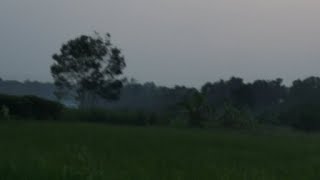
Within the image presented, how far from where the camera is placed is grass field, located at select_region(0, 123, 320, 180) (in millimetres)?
8633

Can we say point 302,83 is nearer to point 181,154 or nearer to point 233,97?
point 233,97

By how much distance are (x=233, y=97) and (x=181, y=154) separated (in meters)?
40.9

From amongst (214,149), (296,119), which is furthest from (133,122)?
(214,149)

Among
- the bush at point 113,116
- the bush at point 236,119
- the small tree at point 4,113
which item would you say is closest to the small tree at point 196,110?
the bush at point 236,119

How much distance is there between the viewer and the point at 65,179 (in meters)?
7.95

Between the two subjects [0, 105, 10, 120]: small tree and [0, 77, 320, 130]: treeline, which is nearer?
[0, 105, 10, 120]: small tree

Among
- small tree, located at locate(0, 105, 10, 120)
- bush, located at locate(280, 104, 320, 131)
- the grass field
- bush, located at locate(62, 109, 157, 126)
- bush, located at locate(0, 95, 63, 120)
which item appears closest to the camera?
the grass field

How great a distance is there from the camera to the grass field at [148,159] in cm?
863

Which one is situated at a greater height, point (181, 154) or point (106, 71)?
point (106, 71)

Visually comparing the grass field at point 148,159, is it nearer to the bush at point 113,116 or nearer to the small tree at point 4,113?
the small tree at point 4,113

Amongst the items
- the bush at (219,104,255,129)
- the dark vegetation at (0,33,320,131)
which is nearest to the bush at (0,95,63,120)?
the dark vegetation at (0,33,320,131)

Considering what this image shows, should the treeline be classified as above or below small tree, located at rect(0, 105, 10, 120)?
above

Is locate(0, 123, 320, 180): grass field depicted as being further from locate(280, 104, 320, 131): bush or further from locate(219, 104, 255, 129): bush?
locate(280, 104, 320, 131): bush

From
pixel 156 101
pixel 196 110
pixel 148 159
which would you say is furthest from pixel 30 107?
pixel 156 101
